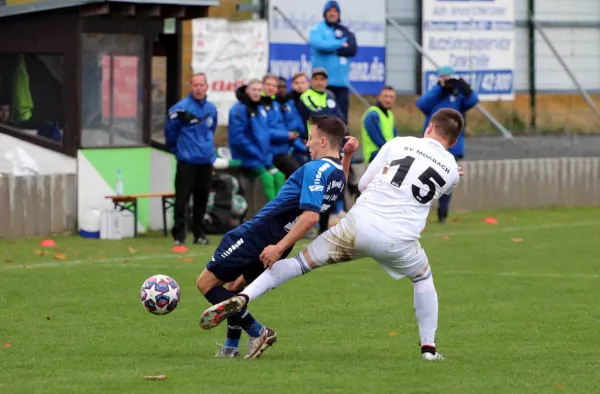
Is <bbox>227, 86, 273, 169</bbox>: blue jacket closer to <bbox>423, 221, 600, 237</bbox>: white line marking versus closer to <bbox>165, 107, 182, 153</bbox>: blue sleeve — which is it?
<bbox>165, 107, 182, 153</bbox>: blue sleeve

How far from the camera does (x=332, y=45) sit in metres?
20.1

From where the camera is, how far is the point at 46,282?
45.3 ft

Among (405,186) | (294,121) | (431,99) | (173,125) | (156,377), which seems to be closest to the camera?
(156,377)

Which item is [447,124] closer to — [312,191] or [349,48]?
[312,191]

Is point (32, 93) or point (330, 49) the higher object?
point (330, 49)

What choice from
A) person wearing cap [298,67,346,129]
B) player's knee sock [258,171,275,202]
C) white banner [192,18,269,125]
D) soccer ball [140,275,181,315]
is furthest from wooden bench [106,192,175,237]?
soccer ball [140,275,181,315]

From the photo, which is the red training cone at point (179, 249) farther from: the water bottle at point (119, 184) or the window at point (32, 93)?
the window at point (32, 93)

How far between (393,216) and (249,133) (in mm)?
9671

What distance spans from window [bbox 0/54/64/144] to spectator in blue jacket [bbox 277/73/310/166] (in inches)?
114

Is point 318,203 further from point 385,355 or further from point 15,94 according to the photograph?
point 15,94

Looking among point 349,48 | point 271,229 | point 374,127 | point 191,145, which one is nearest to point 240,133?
point 191,145

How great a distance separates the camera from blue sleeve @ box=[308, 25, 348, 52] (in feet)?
66.0

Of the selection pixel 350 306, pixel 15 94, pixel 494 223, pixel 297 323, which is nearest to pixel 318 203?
pixel 297 323

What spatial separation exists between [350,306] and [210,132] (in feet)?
18.0
